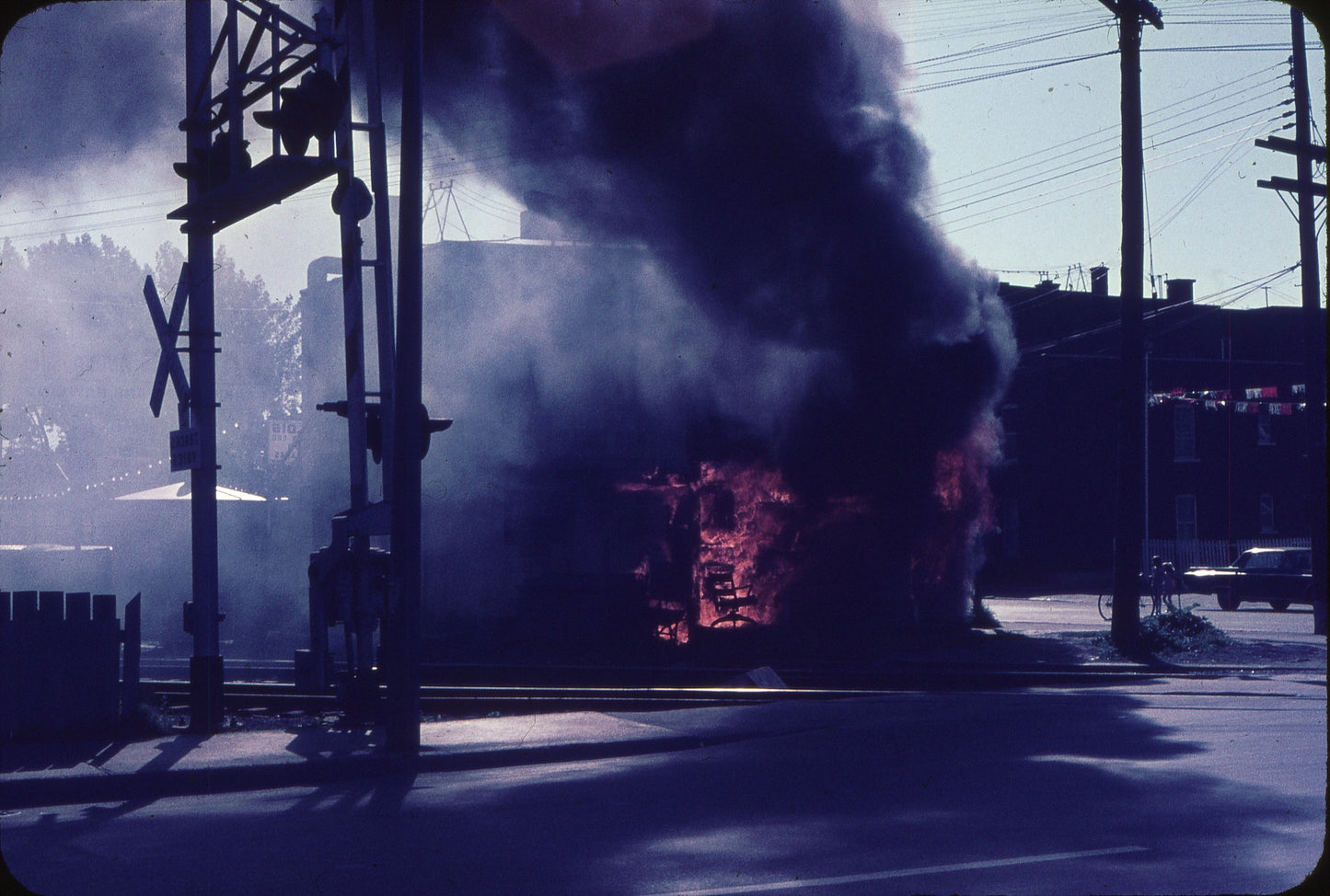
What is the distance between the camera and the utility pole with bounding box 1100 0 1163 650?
1708 cm

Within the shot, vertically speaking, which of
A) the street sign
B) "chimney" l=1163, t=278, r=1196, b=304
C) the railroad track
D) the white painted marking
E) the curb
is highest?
"chimney" l=1163, t=278, r=1196, b=304

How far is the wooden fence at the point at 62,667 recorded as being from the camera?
9117 mm

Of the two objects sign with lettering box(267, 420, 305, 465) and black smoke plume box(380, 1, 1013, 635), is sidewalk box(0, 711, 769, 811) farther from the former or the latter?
sign with lettering box(267, 420, 305, 465)

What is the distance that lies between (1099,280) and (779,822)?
4683 cm

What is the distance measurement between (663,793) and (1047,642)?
1317 cm

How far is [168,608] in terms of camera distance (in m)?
25.2

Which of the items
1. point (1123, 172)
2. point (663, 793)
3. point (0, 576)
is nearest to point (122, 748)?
point (663, 793)

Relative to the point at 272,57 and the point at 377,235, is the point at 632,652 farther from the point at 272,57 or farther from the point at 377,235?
the point at 272,57

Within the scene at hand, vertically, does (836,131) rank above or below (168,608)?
above

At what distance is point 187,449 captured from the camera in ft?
32.6

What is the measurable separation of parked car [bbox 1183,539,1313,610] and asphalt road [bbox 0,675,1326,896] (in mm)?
21384

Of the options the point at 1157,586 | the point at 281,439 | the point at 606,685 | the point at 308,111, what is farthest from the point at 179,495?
the point at 1157,586

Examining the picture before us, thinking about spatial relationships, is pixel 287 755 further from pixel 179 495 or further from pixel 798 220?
pixel 179 495

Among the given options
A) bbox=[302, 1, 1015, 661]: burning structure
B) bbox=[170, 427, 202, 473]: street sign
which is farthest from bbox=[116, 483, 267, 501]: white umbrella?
bbox=[170, 427, 202, 473]: street sign
